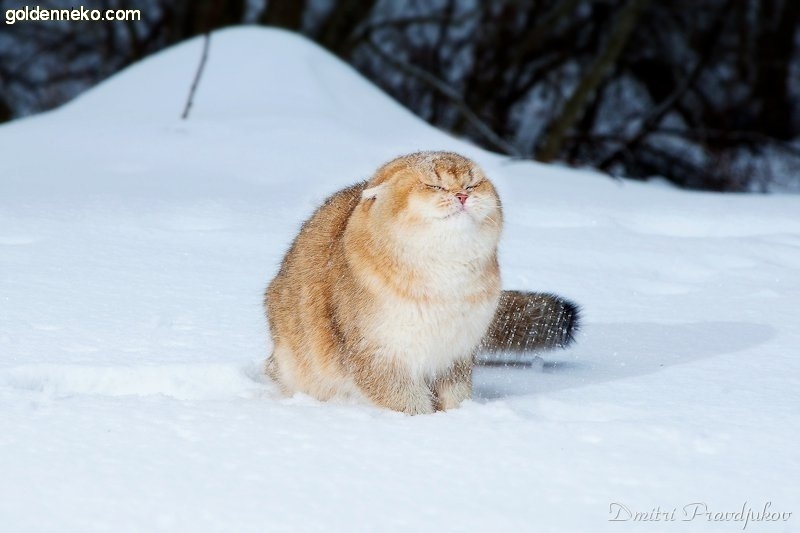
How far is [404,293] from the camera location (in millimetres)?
3023

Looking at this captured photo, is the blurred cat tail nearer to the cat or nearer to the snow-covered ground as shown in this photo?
the snow-covered ground

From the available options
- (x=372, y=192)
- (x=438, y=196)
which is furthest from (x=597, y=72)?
(x=438, y=196)

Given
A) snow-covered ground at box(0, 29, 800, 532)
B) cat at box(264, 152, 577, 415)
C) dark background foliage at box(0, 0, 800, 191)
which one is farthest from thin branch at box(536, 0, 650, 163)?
cat at box(264, 152, 577, 415)

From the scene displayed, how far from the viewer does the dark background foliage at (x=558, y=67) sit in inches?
424

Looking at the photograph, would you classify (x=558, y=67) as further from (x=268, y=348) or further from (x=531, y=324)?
(x=268, y=348)

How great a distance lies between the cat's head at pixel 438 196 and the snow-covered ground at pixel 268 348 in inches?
20.2

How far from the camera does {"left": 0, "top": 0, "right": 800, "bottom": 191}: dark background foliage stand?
35.4 ft

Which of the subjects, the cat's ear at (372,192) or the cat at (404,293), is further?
the cat's ear at (372,192)

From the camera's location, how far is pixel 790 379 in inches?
135

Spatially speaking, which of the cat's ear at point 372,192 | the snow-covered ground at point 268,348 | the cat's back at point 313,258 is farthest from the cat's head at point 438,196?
the snow-covered ground at point 268,348

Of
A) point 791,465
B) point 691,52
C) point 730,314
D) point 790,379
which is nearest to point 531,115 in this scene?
point 691,52

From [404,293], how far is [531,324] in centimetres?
77

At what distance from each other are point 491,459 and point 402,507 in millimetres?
340
